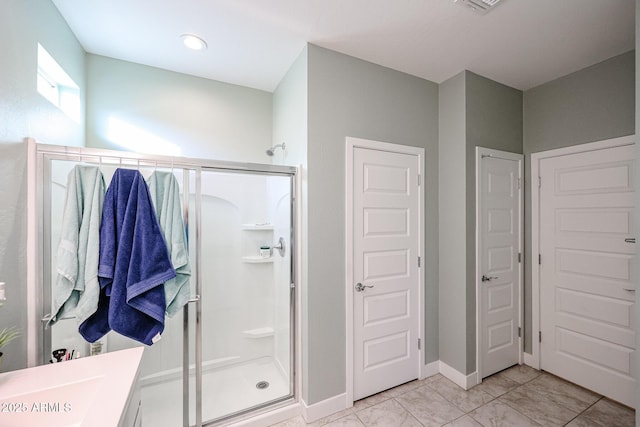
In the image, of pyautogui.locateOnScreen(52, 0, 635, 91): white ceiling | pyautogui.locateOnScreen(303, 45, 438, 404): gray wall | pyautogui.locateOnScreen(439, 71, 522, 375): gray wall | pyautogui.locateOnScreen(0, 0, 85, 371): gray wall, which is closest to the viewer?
pyautogui.locateOnScreen(0, 0, 85, 371): gray wall

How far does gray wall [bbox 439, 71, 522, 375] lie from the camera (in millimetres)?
2242

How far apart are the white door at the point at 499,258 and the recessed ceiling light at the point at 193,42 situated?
2.42 metres

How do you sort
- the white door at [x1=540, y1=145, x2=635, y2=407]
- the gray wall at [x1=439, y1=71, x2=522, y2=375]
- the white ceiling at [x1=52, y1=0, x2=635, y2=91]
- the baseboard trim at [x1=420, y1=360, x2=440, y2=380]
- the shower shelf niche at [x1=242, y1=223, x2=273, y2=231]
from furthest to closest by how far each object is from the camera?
the baseboard trim at [x1=420, y1=360, x2=440, y2=380] → the gray wall at [x1=439, y1=71, x2=522, y2=375] → the shower shelf niche at [x1=242, y1=223, x2=273, y2=231] → the white door at [x1=540, y1=145, x2=635, y2=407] → the white ceiling at [x1=52, y1=0, x2=635, y2=91]

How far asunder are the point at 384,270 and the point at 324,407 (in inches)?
43.5

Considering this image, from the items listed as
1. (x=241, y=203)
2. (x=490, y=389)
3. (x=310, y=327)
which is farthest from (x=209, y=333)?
(x=490, y=389)

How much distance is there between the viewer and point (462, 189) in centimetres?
225

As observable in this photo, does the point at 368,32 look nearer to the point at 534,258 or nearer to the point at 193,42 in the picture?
the point at 193,42

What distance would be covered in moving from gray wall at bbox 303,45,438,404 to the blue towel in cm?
94

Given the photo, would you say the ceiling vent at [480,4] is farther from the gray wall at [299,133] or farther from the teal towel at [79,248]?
the teal towel at [79,248]

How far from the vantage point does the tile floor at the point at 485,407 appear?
1.85m

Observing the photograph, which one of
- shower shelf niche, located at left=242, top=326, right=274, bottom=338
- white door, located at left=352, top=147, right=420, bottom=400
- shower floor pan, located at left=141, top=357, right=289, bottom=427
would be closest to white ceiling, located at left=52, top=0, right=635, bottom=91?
white door, located at left=352, top=147, right=420, bottom=400

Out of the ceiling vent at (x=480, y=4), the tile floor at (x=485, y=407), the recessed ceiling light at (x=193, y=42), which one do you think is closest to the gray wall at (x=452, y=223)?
the tile floor at (x=485, y=407)

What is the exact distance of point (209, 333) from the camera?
197 centimetres

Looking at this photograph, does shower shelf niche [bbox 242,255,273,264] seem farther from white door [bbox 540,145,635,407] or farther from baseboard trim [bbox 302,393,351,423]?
white door [bbox 540,145,635,407]
